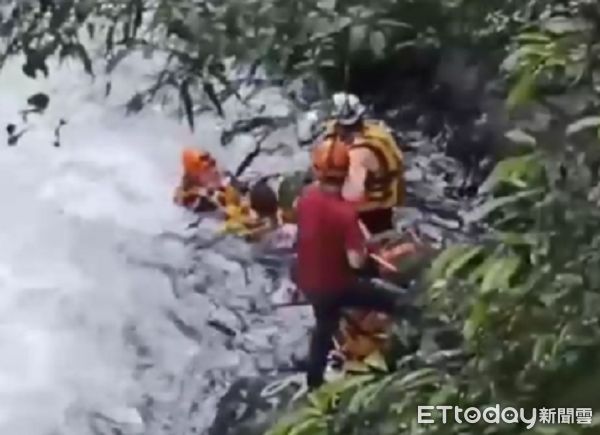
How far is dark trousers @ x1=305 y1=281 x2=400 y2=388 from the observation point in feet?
3.28

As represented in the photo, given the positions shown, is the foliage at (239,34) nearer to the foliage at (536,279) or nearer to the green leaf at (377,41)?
the green leaf at (377,41)

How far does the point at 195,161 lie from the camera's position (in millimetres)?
1078

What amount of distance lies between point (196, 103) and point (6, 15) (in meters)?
0.20

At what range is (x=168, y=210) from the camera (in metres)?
1.08

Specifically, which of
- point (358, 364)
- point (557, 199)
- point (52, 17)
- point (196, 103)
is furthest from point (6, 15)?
point (557, 199)

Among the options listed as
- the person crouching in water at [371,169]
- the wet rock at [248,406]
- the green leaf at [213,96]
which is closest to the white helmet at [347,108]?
the person crouching in water at [371,169]

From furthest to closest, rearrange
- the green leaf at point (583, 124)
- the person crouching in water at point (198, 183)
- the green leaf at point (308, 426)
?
1. the person crouching in water at point (198, 183)
2. the green leaf at point (308, 426)
3. the green leaf at point (583, 124)

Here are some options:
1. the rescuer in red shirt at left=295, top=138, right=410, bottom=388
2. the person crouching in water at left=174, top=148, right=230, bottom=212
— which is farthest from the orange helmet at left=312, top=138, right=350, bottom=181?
the person crouching in water at left=174, top=148, right=230, bottom=212

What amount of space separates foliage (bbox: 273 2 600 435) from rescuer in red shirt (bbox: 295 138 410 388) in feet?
0.33

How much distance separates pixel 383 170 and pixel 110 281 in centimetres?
25

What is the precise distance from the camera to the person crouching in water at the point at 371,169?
996mm

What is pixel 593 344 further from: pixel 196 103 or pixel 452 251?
pixel 196 103

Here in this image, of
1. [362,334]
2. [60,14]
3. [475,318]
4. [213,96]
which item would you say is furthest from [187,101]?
[475,318]

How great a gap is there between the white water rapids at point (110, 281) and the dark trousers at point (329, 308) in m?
0.02
